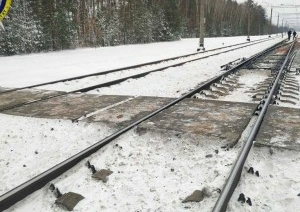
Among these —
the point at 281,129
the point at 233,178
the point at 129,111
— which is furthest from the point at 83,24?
the point at 233,178

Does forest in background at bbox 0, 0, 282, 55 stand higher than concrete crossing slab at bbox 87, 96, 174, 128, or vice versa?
forest in background at bbox 0, 0, 282, 55

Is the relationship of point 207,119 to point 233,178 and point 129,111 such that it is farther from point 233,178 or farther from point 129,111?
point 233,178

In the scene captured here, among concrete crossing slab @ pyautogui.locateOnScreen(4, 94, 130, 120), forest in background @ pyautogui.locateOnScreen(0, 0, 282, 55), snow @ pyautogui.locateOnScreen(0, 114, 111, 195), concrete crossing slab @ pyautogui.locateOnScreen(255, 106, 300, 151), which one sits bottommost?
snow @ pyautogui.locateOnScreen(0, 114, 111, 195)

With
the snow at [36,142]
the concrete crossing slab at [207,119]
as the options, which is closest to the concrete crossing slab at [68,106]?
the snow at [36,142]

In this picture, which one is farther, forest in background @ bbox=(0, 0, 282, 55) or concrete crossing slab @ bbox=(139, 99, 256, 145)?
forest in background @ bbox=(0, 0, 282, 55)

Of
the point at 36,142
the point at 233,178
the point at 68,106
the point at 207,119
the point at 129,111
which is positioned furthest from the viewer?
the point at 68,106

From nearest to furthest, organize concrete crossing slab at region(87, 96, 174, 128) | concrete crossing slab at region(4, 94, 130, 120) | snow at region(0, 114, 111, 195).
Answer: snow at region(0, 114, 111, 195), concrete crossing slab at region(87, 96, 174, 128), concrete crossing slab at region(4, 94, 130, 120)

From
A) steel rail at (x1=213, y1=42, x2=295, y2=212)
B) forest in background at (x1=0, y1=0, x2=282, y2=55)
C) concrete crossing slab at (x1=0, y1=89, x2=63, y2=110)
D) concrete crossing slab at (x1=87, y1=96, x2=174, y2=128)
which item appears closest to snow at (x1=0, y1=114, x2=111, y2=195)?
concrete crossing slab at (x1=87, y1=96, x2=174, y2=128)

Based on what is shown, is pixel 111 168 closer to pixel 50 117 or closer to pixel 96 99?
pixel 50 117

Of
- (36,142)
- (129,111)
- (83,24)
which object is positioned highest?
(83,24)

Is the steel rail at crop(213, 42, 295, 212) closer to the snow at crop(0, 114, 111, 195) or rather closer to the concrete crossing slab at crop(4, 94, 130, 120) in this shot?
the snow at crop(0, 114, 111, 195)

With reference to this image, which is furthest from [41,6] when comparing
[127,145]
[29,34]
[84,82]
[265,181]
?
[265,181]

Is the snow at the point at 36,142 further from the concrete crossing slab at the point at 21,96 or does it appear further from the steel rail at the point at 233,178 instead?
the steel rail at the point at 233,178

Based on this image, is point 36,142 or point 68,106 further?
point 68,106
